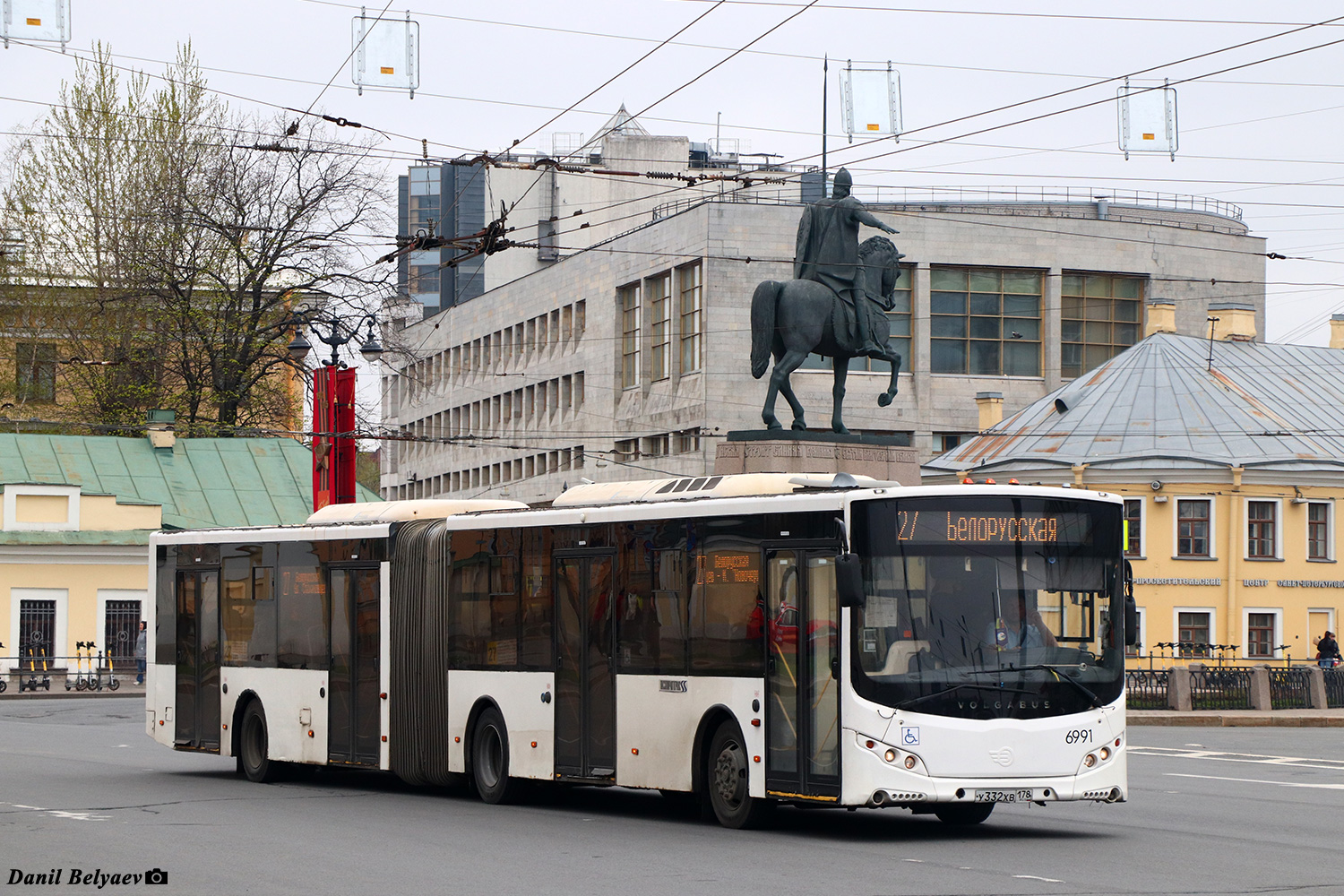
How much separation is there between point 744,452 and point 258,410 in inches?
1094

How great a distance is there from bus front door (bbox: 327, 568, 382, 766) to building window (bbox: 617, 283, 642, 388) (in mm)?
54520

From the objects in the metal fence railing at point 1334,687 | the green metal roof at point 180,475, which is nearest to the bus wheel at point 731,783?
the metal fence railing at point 1334,687

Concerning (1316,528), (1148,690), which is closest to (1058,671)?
(1148,690)

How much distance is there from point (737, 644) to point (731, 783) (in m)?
1.06

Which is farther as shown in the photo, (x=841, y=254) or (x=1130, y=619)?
(x=841, y=254)

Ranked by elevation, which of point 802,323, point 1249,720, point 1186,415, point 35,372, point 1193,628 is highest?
point 35,372

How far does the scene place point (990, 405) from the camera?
60.0m

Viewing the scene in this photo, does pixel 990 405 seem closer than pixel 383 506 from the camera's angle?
No

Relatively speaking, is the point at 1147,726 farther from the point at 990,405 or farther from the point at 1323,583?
the point at 990,405

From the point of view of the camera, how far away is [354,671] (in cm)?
1998

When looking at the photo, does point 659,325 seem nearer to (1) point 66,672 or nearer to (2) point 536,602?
(1) point 66,672

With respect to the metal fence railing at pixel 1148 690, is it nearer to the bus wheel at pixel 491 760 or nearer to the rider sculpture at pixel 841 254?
the rider sculpture at pixel 841 254

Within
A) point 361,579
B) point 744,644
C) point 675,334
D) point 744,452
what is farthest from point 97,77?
point 744,644

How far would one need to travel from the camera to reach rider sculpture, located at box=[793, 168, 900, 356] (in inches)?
1244
